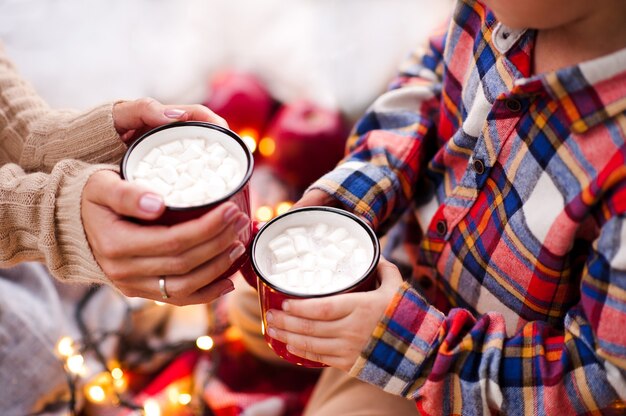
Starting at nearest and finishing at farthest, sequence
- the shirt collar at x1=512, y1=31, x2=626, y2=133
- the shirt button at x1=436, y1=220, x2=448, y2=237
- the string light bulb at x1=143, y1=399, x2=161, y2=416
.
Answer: the shirt collar at x1=512, y1=31, x2=626, y2=133 < the shirt button at x1=436, y1=220, x2=448, y2=237 < the string light bulb at x1=143, y1=399, x2=161, y2=416

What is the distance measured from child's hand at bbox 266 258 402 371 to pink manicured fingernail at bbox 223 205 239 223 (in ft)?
0.34

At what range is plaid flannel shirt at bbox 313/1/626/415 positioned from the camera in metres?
0.64

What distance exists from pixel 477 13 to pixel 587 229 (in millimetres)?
288

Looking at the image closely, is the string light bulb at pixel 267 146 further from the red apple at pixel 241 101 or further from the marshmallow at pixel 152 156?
the marshmallow at pixel 152 156

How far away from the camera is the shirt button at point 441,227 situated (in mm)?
833

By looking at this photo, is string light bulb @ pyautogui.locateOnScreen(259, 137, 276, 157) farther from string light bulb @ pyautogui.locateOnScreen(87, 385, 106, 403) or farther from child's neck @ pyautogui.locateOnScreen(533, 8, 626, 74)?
child's neck @ pyautogui.locateOnScreen(533, 8, 626, 74)

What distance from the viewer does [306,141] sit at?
4.51ft

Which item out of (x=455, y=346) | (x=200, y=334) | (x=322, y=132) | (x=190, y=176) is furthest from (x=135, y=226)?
(x=322, y=132)

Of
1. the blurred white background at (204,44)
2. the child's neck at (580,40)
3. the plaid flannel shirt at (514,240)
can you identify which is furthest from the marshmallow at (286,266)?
the blurred white background at (204,44)

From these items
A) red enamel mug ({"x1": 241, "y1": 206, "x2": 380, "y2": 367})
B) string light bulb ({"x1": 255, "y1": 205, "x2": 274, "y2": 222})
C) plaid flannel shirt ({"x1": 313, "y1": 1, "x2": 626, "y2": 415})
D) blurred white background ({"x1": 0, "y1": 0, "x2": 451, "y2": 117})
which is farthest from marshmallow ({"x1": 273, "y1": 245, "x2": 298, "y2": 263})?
blurred white background ({"x1": 0, "y1": 0, "x2": 451, "y2": 117})

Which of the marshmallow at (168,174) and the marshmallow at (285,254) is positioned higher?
the marshmallow at (168,174)

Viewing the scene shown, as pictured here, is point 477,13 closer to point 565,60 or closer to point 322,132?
point 565,60

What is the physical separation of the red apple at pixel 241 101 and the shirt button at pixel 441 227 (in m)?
0.71

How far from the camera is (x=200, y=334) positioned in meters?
1.24
